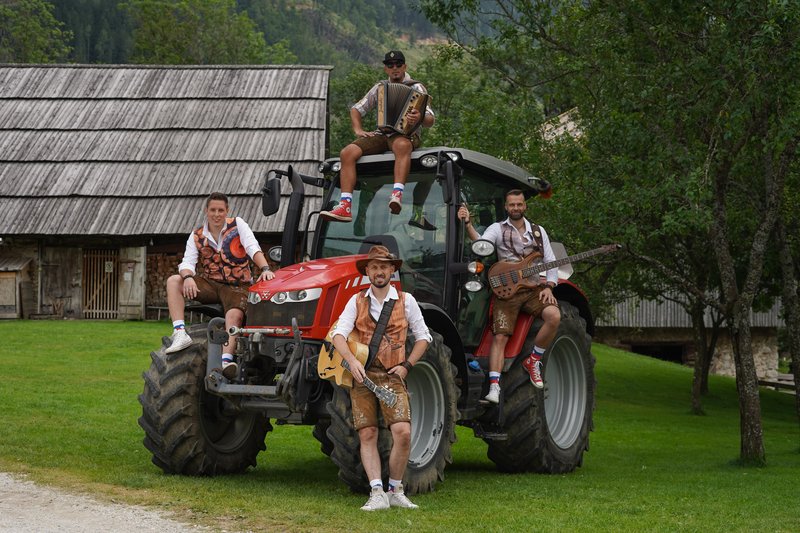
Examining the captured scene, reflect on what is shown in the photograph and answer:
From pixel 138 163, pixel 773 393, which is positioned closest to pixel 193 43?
pixel 138 163

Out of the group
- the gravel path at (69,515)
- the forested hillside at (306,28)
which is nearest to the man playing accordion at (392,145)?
the gravel path at (69,515)

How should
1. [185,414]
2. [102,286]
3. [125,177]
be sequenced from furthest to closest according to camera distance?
1. [125,177]
2. [102,286]
3. [185,414]

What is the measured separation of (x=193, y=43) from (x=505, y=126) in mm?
42268

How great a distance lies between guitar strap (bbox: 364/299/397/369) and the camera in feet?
25.5

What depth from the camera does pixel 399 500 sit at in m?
7.61

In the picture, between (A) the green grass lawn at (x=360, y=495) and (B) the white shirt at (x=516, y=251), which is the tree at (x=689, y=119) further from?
(B) the white shirt at (x=516, y=251)

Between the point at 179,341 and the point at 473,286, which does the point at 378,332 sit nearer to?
the point at 473,286

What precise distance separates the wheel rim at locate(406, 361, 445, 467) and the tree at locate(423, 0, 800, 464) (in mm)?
4600

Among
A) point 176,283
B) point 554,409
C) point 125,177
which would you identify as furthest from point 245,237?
point 125,177

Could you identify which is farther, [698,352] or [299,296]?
[698,352]

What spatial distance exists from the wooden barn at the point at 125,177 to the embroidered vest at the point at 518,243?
697 inches

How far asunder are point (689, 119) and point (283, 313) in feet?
22.5

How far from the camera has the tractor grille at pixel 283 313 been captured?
8.24 m

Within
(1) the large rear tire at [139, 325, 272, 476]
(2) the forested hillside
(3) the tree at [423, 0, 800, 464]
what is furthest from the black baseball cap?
(2) the forested hillside
